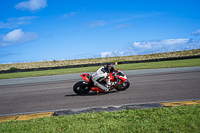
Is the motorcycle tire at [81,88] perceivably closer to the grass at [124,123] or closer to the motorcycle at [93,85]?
the motorcycle at [93,85]

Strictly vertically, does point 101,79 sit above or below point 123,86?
above

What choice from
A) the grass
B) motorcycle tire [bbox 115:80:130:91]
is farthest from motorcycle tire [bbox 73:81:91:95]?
the grass

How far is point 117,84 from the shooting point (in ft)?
24.7

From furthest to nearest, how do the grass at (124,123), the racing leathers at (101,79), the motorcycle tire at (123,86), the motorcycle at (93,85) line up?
1. the motorcycle tire at (123,86)
2. the motorcycle at (93,85)
3. the racing leathers at (101,79)
4. the grass at (124,123)

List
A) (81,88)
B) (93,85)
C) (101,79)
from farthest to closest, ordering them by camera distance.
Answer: (81,88) → (93,85) → (101,79)

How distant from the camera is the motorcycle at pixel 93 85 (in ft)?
24.0

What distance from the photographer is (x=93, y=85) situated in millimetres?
7383

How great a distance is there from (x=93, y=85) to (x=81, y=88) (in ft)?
2.00

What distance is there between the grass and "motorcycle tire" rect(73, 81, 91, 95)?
10.5ft

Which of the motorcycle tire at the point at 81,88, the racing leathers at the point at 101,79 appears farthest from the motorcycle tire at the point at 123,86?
the motorcycle tire at the point at 81,88

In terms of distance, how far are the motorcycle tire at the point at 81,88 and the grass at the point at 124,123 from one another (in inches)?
126

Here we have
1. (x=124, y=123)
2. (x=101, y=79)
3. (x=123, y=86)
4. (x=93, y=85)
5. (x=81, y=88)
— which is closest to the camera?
(x=124, y=123)

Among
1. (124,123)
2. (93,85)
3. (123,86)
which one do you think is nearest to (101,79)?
(93,85)

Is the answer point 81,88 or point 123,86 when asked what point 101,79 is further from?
point 123,86
